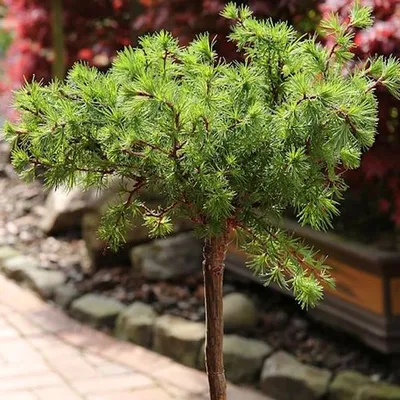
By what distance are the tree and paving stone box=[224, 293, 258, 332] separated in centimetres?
227

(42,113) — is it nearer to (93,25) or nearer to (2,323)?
(2,323)

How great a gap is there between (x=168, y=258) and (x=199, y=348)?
1009mm

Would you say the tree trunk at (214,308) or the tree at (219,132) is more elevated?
the tree at (219,132)

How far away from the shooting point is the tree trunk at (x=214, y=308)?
1.92 meters

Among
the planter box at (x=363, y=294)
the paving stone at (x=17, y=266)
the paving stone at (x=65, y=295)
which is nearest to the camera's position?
the planter box at (x=363, y=294)

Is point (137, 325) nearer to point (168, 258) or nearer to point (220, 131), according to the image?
point (168, 258)

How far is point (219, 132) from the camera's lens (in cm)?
171

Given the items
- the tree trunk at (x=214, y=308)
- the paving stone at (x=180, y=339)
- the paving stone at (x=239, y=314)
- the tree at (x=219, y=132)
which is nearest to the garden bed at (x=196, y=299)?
the paving stone at (x=239, y=314)

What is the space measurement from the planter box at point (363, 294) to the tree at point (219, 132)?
6.39 feet

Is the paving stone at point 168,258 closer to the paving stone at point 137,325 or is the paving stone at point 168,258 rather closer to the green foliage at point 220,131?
the paving stone at point 137,325

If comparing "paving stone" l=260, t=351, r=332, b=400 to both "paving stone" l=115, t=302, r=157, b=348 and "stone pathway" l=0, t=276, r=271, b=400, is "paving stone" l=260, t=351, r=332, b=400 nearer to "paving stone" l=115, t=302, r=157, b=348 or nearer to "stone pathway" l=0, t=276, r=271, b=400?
"stone pathway" l=0, t=276, r=271, b=400

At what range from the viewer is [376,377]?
3.81 metres

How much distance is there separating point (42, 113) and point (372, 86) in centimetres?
66

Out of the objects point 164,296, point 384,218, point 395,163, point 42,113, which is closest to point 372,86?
point 42,113
